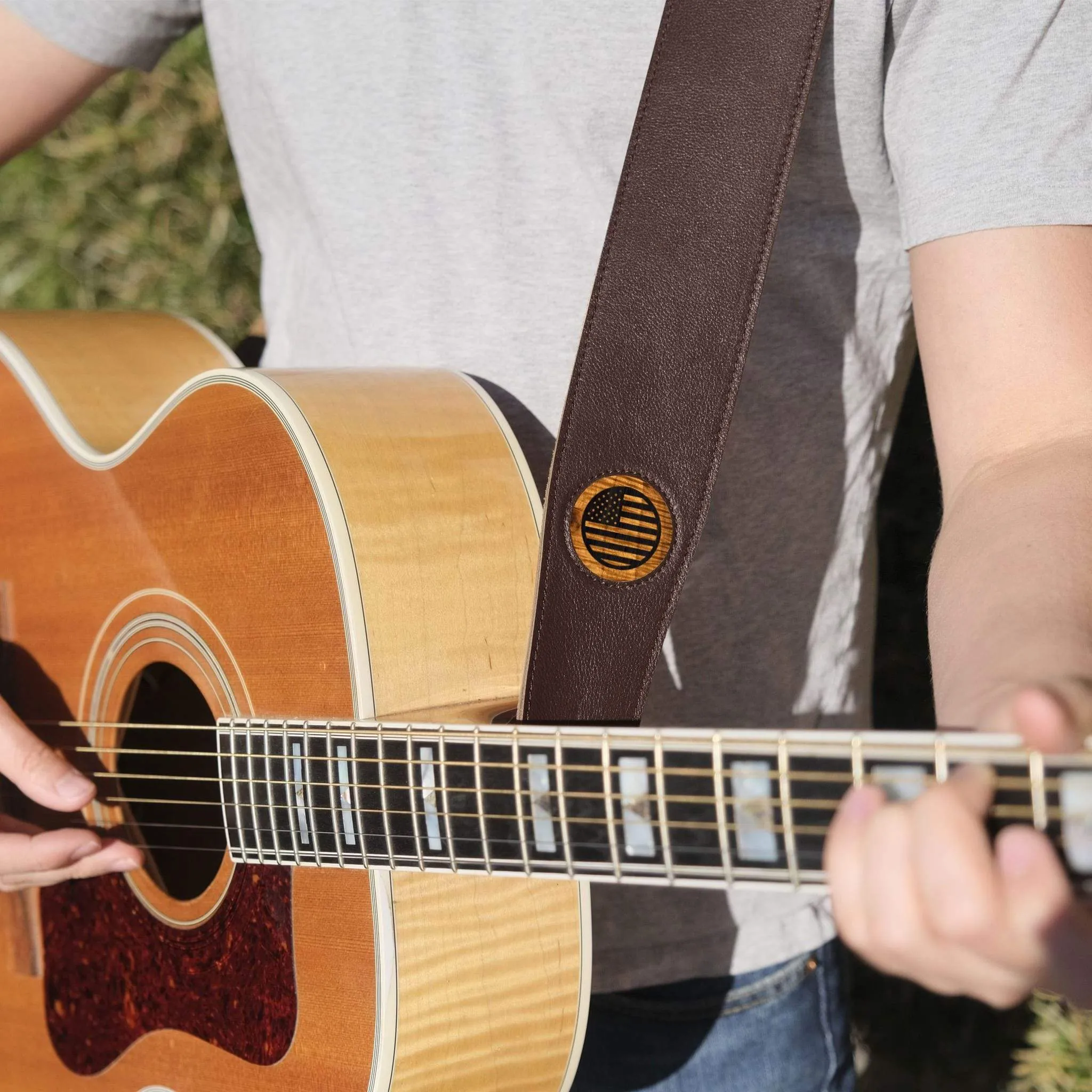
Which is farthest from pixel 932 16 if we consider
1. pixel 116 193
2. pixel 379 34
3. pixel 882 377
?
pixel 116 193

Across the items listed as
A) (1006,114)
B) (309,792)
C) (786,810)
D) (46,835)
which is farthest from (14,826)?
(1006,114)

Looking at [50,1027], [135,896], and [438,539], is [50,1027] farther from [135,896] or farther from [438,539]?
[438,539]

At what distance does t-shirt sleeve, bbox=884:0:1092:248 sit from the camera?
2.59 feet

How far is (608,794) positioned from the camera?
0.78 m

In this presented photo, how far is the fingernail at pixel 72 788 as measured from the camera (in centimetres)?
115

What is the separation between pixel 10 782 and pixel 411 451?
70 cm

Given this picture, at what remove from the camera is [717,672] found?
1095 mm

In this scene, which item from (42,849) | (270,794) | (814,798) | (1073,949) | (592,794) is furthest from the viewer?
(42,849)

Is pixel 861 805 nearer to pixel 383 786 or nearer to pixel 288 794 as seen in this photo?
pixel 383 786

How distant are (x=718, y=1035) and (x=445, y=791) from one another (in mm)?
515

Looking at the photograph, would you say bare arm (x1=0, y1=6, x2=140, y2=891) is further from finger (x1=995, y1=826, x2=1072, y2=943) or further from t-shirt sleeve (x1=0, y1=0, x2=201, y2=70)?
finger (x1=995, y1=826, x2=1072, y2=943)

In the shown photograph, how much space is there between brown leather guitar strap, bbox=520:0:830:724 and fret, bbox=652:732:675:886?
0.19 metres

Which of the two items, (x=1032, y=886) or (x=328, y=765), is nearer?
(x=1032, y=886)

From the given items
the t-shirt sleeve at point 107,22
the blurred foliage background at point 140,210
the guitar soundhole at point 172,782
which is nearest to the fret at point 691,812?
the guitar soundhole at point 172,782
